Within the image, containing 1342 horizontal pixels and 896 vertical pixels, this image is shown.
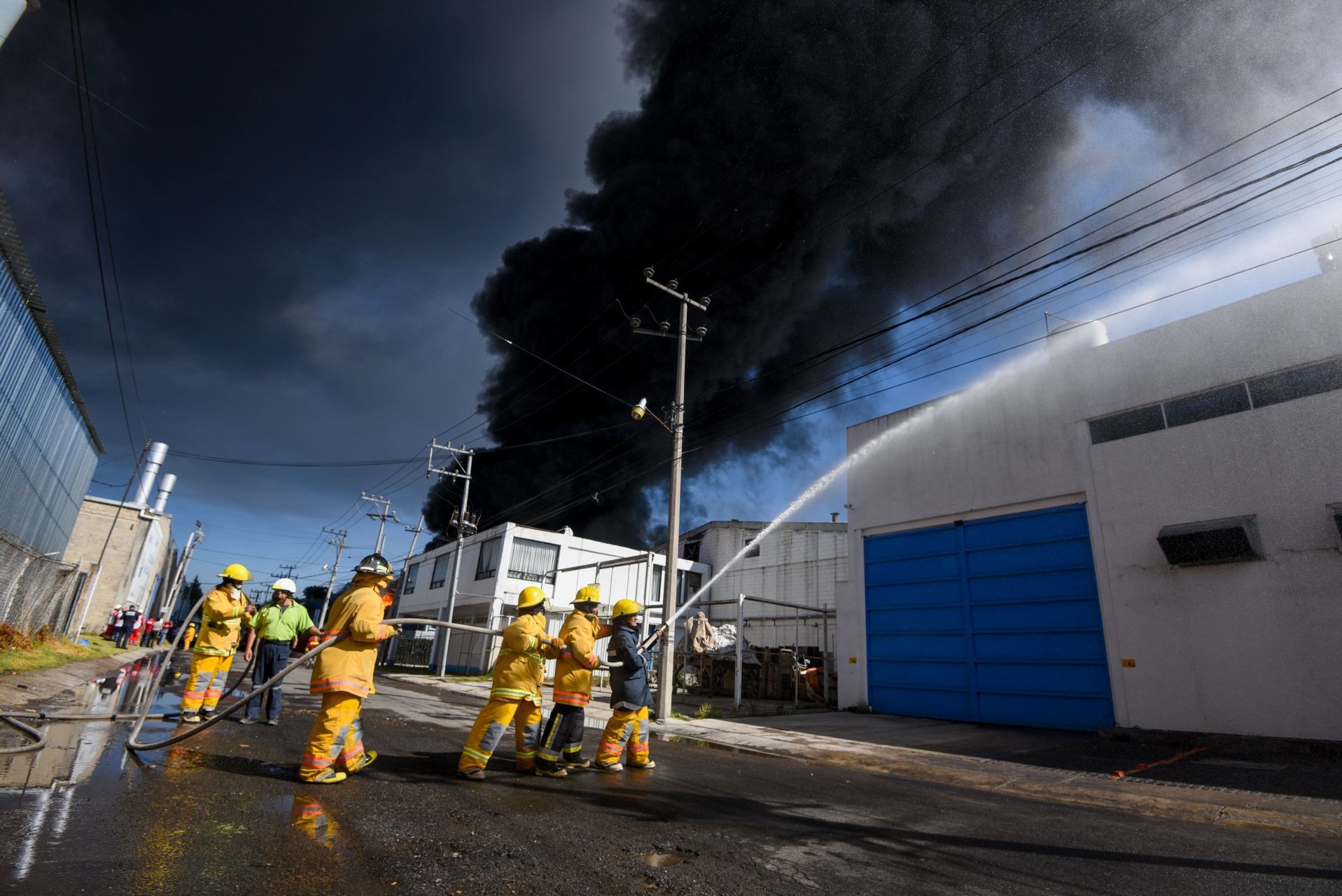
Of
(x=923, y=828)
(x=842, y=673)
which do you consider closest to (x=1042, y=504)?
(x=842, y=673)

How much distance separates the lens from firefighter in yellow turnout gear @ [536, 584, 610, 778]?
5.51m

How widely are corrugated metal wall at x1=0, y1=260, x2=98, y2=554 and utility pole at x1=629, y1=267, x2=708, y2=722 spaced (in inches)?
489

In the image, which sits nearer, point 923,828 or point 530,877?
point 530,877

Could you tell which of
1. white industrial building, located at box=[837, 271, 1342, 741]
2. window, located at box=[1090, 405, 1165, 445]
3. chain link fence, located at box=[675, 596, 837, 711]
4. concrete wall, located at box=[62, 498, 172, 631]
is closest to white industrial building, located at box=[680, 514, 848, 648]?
chain link fence, located at box=[675, 596, 837, 711]

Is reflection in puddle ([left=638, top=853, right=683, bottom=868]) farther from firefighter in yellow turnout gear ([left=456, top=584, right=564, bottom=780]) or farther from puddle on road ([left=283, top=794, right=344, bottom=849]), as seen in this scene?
firefighter in yellow turnout gear ([left=456, top=584, right=564, bottom=780])

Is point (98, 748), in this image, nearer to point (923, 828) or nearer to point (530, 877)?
point (530, 877)

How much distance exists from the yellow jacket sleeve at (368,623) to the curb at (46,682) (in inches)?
220

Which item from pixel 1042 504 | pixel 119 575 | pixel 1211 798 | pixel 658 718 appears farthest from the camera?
pixel 119 575

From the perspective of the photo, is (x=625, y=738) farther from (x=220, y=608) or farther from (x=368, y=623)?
(x=220, y=608)

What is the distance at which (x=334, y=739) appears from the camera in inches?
179

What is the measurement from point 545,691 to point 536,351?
2267 centimetres

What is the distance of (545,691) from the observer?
16.6 meters

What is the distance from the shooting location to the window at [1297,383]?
29.6 feet

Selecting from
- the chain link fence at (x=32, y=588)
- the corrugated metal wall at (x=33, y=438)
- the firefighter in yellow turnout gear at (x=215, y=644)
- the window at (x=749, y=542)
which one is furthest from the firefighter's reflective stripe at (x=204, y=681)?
the window at (x=749, y=542)
